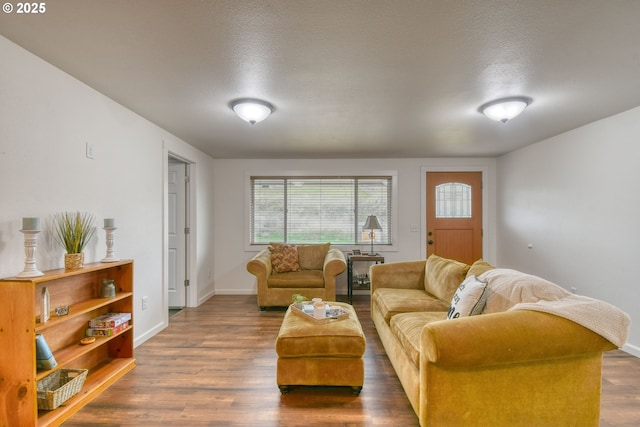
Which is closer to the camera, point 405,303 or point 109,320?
point 109,320

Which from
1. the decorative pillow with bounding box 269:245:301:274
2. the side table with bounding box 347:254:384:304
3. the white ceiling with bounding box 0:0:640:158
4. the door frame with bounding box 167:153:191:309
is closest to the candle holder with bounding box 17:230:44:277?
the white ceiling with bounding box 0:0:640:158

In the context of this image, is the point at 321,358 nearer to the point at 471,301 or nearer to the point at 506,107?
the point at 471,301

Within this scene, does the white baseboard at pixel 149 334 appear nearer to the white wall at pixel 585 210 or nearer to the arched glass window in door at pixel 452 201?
the arched glass window in door at pixel 452 201

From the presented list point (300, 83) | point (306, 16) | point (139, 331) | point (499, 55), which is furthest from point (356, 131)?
point (139, 331)

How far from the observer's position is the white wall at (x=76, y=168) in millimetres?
1810

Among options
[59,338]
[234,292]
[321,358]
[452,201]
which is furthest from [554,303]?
[234,292]

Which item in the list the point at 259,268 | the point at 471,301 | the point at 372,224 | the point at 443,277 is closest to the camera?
the point at 471,301

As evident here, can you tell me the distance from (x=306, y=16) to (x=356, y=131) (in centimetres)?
211

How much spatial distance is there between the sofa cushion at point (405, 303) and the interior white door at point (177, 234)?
281 centimetres

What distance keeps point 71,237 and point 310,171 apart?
348cm

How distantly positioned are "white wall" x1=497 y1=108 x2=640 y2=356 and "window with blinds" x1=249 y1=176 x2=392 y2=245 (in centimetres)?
196

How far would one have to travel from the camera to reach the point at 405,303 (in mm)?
2748

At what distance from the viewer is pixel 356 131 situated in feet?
11.7

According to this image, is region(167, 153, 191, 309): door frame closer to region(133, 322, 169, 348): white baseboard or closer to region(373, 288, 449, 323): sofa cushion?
region(133, 322, 169, 348): white baseboard
